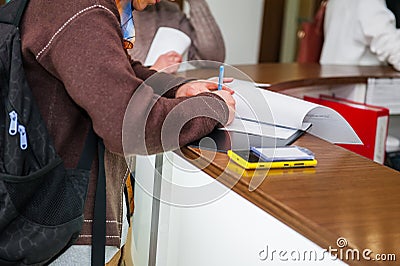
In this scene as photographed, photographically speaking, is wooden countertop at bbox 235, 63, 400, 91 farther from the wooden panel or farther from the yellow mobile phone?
the wooden panel

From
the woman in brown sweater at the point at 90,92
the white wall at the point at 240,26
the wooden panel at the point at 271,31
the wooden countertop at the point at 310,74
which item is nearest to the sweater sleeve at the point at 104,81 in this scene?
the woman in brown sweater at the point at 90,92

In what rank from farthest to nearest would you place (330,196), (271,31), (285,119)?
(271,31) → (285,119) → (330,196)

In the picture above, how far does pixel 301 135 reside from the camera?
1.42 metres

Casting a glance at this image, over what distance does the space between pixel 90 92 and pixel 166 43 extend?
150 cm

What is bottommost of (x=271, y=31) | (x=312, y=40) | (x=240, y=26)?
(x=271, y=31)

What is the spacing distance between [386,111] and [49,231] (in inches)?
63.5

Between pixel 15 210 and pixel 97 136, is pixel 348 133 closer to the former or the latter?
pixel 97 136

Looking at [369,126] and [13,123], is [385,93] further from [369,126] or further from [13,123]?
[13,123]

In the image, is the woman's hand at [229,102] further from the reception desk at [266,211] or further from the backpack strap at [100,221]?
the backpack strap at [100,221]

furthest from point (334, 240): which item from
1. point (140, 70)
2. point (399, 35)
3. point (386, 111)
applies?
point (399, 35)

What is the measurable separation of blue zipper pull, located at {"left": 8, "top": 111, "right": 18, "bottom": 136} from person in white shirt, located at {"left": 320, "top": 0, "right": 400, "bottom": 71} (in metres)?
2.15

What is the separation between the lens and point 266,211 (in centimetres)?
105

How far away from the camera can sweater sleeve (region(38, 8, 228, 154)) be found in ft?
3.42

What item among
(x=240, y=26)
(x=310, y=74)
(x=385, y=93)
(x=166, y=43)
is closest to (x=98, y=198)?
(x=166, y=43)
